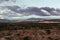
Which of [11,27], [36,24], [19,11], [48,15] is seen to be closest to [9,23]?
[11,27]

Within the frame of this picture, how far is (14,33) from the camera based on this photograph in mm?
1659

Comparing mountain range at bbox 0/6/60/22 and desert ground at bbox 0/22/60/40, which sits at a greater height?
mountain range at bbox 0/6/60/22

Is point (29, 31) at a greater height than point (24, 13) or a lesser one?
lesser

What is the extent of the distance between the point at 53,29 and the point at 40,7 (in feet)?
0.85

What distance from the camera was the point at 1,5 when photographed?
5.52 ft

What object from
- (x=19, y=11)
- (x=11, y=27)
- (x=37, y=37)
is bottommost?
(x=37, y=37)

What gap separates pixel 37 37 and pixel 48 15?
25 centimetres

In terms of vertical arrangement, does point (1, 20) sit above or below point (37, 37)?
above

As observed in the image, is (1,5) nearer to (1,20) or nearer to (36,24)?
(1,20)

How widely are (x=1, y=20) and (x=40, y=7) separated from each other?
16.3 inches

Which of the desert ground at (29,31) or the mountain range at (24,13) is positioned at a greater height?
the mountain range at (24,13)

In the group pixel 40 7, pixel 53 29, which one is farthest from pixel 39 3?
pixel 53 29

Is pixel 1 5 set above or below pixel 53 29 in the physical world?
above

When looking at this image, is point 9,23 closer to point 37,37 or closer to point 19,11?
point 19,11
